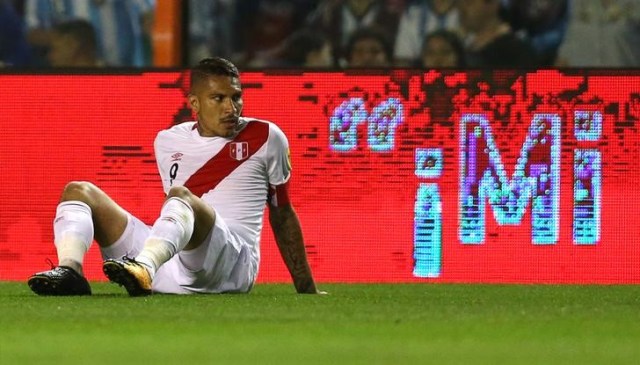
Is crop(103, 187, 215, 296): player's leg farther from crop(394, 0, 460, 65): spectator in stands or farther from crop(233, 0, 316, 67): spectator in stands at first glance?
crop(394, 0, 460, 65): spectator in stands

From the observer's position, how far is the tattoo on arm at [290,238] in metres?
7.83

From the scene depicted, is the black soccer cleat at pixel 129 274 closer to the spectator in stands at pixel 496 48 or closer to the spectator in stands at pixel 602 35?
the spectator in stands at pixel 496 48

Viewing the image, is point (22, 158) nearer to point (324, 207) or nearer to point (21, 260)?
point (21, 260)

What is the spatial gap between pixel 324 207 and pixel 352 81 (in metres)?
0.74

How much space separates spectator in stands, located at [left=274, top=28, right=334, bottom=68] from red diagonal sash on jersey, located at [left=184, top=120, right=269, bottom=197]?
2.11 m

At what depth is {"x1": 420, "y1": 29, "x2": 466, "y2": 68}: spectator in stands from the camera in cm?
991

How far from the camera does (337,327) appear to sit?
6.00 meters

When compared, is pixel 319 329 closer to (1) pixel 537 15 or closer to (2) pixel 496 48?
(1) pixel 537 15

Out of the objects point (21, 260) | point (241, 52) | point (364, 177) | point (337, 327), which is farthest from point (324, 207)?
point (337, 327)

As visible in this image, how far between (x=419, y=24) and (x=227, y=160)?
7.54ft

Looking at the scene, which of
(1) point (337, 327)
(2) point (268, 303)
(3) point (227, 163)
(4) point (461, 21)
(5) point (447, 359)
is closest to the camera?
(5) point (447, 359)

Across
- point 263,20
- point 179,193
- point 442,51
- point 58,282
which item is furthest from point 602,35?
point 58,282

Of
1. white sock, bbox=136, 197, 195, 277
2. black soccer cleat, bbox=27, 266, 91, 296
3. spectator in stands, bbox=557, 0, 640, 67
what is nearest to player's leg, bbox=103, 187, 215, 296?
white sock, bbox=136, 197, 195, 277

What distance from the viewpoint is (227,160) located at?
25.9ft
